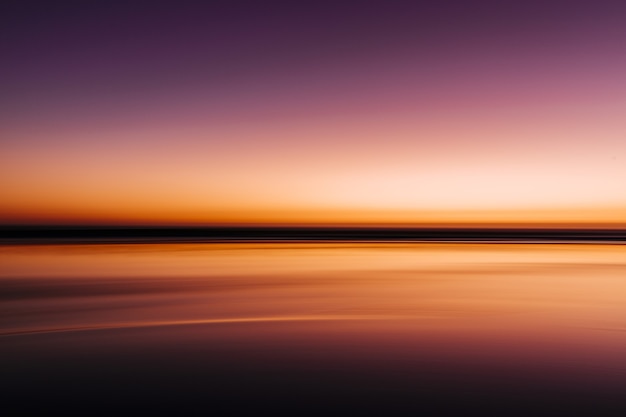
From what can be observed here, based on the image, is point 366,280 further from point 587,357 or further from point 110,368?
point 110,368

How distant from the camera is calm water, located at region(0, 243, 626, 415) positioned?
4.05 meters

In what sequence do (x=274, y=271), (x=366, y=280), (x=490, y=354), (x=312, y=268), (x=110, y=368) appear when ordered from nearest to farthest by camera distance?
1. (x=110, y=368)
2. (x=490, y=354)
3. (x=366, y=280)
4. (x=274, y=271)
5. (x=312, y=268)

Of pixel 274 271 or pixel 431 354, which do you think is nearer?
pixel 431 354

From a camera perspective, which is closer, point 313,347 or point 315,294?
point 313,347

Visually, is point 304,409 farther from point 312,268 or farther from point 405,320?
point 312,268

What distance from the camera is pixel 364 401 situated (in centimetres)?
398

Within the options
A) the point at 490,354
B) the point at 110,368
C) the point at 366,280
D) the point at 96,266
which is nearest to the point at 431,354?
the point at 490,354

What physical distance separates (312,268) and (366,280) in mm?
3136

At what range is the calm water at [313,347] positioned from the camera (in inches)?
160

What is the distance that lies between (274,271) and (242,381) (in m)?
9.44

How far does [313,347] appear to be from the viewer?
5.67m

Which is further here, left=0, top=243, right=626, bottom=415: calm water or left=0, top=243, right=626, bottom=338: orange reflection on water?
Answer: left=0, top=243, right=626, bottom=338: orange reflection on water

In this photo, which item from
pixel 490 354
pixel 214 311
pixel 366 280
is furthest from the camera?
pixel 366 280

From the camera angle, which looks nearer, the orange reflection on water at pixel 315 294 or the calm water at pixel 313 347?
the calm water at pixel 313 347
